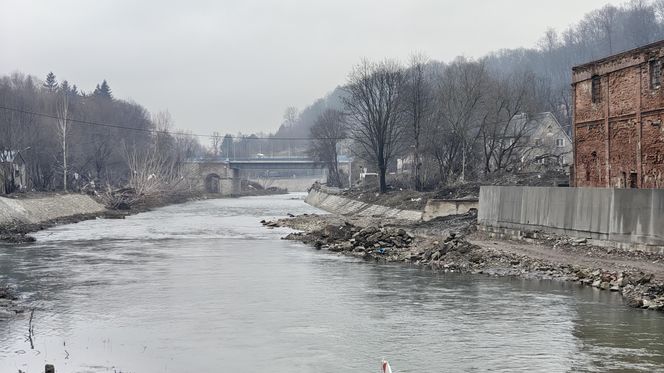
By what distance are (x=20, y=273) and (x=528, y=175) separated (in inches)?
1584

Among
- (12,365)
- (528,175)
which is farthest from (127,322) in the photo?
(528,175)

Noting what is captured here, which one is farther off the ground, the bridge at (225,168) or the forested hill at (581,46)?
the forested hill at (581,46)

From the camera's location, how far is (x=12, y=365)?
15.9 m

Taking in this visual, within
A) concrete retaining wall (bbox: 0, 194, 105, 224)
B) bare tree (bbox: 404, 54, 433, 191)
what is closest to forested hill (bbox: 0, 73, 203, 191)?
concrete retaining wall (bbox: 0, 194, 105, 224)

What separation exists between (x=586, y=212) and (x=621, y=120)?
8.02m

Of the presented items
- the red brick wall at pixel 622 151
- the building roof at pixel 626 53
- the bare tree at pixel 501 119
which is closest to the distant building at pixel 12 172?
the bare tree at pixel 501 119

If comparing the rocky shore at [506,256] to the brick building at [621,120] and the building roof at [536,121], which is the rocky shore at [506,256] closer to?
the brick building at [621,120]

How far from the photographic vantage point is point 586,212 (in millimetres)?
31250

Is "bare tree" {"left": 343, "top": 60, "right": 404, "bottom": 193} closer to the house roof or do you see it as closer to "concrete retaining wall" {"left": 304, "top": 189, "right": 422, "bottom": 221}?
"concrete retaining wall" {"left": 304, "top": 189, "right": 422, "bottom": 221}

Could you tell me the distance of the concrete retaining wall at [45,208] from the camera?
55.9 meters

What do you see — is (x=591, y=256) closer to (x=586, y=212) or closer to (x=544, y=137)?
(x=586, y=212)

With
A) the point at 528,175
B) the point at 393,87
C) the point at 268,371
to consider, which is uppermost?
the point at 393,87

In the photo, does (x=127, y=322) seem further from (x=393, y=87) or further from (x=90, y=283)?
(x=393, y=87)

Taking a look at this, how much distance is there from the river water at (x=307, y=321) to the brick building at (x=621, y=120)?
1158 cm
